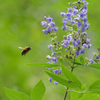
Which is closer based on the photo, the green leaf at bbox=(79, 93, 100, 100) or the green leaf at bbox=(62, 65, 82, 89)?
the green leaf at bbox=(62, 65, 82, 89)

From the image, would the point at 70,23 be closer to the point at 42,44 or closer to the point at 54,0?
the point at 54,0

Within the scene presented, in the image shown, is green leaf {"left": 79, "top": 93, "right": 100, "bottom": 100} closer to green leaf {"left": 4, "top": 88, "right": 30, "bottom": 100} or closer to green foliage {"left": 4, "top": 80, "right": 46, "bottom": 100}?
green foliage {"left": 4, "top": 80, "right": 46, "bottom": 100}

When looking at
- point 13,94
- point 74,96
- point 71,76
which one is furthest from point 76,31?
point 13,94

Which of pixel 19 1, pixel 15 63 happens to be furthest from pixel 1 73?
pixel 19 1

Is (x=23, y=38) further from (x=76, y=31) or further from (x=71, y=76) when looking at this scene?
(x=71, y=76)

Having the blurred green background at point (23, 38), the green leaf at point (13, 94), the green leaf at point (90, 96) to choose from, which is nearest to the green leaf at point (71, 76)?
the green leaf at point (90, 96)

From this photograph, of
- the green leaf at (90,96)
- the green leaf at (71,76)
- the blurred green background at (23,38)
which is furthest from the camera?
the blurred green background at (23,38)

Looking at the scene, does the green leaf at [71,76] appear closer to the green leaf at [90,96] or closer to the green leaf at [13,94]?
the green leaf at [90,96]

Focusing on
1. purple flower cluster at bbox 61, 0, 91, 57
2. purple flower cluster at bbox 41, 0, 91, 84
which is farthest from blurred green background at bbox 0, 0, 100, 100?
purple flower cluster at bbox 61, 0, 91, 57

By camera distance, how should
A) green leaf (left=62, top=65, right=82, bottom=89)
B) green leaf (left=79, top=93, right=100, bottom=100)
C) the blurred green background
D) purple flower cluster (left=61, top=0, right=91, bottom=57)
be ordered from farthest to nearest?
the blurred green background < purple flower cluster (left=61, top=0, right=91, bottom=57) < green leaf (left=79, top=93, right=100, bottom=100) < green leaf (left=62, top=65, right=82, bottom=89)

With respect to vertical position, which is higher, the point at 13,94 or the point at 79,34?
the point at 79,34

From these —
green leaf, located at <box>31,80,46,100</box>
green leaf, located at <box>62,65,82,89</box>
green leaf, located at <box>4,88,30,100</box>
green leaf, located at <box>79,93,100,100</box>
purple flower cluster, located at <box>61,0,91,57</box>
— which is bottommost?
green leaf, located at <box>4,88,30,100</box>
